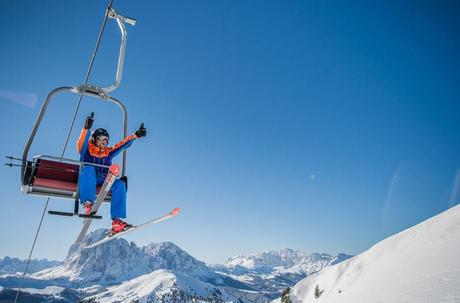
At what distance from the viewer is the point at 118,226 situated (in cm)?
661

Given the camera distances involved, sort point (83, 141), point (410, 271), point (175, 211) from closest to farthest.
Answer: point (175, 211) → point (83, 141) → point (410, 271)

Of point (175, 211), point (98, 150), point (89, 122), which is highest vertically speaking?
point (89, 122)

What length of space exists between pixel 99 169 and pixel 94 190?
60 cm

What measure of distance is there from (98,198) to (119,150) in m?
1.25

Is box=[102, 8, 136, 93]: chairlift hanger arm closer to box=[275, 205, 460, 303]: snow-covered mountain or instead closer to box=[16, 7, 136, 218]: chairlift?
box=[16, 7, 136, 218]: chairlift

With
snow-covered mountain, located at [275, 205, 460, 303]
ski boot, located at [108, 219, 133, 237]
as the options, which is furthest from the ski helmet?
snow-covered mountain, located at [275, 205, 460, 303]

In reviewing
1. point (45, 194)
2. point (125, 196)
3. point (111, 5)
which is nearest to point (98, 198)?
point (125, 196)

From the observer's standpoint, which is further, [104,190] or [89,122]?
[89,122]

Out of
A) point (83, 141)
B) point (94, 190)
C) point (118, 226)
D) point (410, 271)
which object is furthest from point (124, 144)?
point (410, 271)

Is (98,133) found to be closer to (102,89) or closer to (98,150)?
(98,150)

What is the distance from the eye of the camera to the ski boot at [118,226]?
21.5 feet

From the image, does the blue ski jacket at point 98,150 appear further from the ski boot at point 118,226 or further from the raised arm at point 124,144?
the ski boot at point 118,226

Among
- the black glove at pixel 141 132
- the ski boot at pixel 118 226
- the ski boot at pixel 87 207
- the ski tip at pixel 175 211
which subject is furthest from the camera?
the black glove at pixel 141 132

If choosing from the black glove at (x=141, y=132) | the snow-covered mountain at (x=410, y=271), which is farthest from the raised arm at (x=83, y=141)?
the snow-covered mountain at (x=410, y=271)
